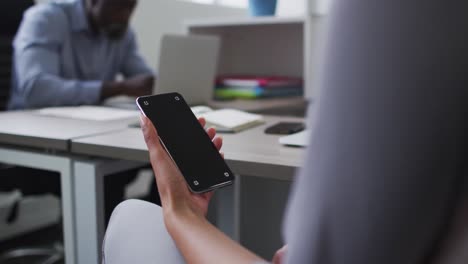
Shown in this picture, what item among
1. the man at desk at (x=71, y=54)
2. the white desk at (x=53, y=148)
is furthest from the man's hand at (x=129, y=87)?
the white desk at (x=53, y=148)

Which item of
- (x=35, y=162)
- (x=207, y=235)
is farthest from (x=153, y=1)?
(x=207, y=235)

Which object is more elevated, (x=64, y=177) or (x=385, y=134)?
(x=385, y=134)

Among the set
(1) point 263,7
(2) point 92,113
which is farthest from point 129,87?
(1) point 263,7

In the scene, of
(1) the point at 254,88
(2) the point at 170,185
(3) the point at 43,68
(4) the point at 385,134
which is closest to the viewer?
(4) the point at 385,134

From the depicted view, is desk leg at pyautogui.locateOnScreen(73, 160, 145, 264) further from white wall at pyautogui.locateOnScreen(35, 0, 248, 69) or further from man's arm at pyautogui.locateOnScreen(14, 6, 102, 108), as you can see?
Answer: white wall at pyautogui.locateOnScreen(35, 0, 248, 69)

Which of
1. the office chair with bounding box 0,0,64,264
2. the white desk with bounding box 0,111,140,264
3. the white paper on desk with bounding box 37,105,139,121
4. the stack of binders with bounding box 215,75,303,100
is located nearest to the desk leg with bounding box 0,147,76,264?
the white desk with bounding box 0,111,140,264

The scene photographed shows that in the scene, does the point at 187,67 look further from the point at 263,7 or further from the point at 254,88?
the point at 263,7

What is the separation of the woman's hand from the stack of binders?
145cm

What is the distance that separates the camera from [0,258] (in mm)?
1984

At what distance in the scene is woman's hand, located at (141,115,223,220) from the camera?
605 mm

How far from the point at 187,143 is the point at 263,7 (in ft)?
5.58

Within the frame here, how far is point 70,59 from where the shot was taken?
1991 mm

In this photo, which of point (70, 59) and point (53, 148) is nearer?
point (53, 148)

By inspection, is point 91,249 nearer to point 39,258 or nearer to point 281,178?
point 281,178
